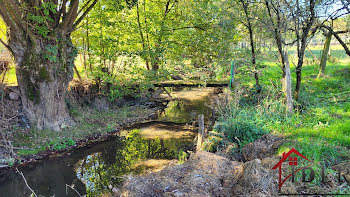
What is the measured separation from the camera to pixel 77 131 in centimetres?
909

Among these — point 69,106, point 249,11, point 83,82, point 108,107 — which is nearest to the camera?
point 249,11

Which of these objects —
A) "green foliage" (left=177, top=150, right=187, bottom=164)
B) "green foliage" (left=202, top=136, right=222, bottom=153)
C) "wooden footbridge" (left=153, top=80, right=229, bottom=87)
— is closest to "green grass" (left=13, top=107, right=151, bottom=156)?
"wooden footbridge" (left=153, top=80, right=229, bottom=87)

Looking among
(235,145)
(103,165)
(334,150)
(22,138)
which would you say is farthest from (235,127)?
(22,138)

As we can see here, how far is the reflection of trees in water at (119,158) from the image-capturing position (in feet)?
20.4

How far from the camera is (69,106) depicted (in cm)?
1001

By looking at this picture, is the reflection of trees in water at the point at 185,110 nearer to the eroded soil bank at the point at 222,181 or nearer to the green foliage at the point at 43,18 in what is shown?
the green foliage at the point at 43,18

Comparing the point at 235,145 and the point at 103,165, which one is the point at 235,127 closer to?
the point at 235,145

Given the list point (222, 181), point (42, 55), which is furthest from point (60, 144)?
point (222, 181)

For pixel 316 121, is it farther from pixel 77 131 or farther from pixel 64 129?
pixel 64 129

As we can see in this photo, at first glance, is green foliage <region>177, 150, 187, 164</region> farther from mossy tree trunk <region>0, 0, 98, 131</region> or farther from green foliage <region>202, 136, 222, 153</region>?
mossy tree trunk <region>0, 0, 98, 131</region>

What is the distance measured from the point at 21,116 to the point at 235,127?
7109 mm

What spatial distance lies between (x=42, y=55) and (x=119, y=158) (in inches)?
172

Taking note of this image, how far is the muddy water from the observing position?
598cm

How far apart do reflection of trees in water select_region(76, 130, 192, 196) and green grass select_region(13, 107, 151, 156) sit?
3.87 feet
